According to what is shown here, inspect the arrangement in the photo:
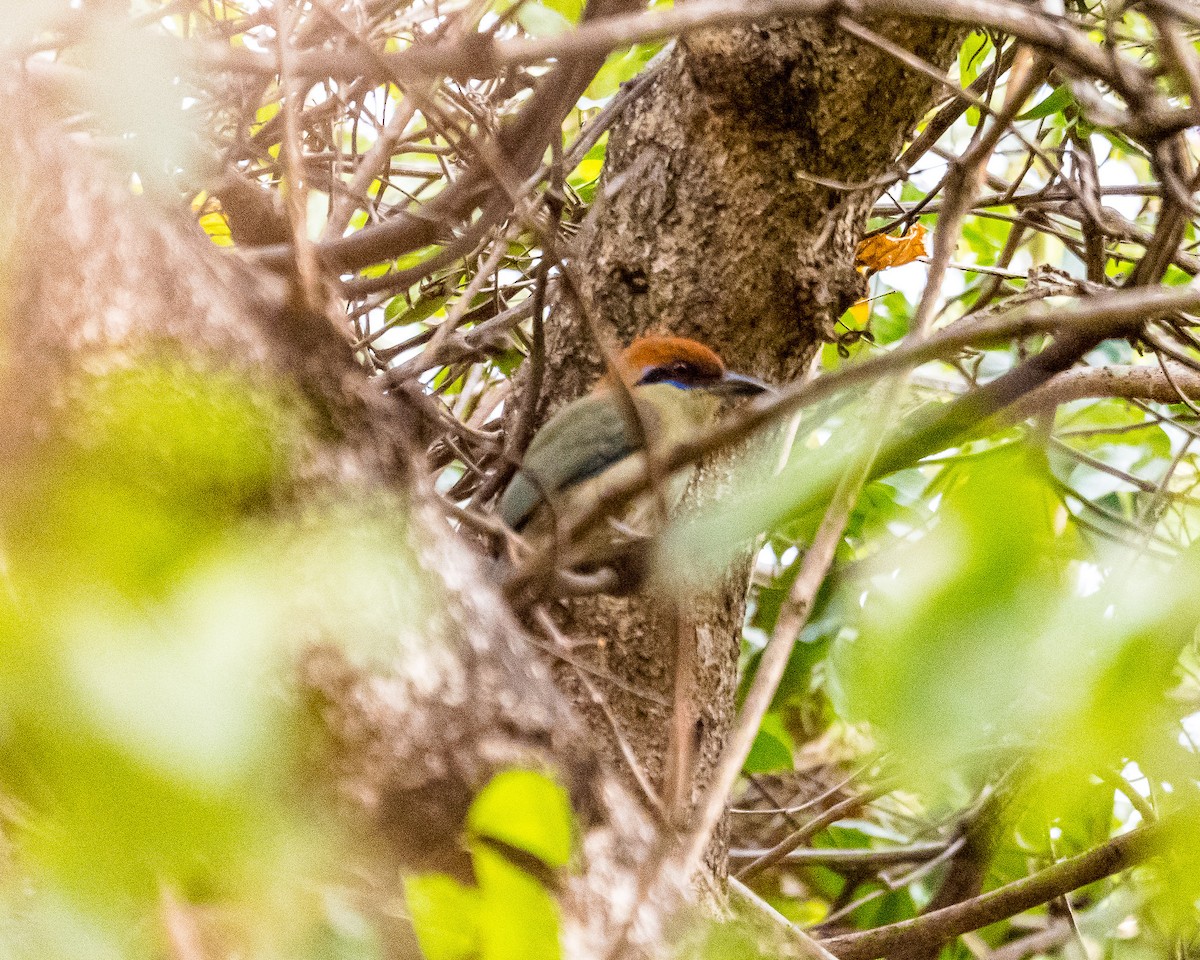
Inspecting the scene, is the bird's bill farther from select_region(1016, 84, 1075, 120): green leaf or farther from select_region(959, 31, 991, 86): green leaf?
select_region(959, 31, 991, 86): green leaf

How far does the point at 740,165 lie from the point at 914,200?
122 cm

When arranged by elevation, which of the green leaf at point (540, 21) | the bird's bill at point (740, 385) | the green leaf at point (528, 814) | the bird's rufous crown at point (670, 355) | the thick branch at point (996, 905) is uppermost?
the green leaf at point (540, 21)

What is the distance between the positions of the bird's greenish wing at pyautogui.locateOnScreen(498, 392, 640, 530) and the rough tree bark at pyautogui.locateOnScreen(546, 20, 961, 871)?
15 centimetres

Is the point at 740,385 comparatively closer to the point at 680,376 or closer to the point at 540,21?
the point at 680,376

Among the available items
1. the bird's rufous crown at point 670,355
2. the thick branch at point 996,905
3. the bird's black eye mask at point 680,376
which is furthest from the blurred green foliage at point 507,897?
the bird's black eye mask at point 680,376

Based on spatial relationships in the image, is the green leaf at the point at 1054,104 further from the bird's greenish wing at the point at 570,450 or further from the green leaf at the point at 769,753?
the green leaf at the point at 769,753

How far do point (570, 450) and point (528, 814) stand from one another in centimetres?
215

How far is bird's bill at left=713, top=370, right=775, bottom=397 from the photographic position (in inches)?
96.8

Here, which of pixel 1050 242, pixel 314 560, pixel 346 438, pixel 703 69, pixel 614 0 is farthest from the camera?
pixel 1050 242

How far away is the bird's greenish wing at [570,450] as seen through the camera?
100 inches

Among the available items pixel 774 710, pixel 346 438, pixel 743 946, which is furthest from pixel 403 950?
pixel 774 710

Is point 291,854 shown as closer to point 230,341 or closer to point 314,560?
point 314,560

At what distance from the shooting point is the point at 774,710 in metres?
2.78

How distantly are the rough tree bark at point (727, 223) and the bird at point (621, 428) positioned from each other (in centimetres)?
9
